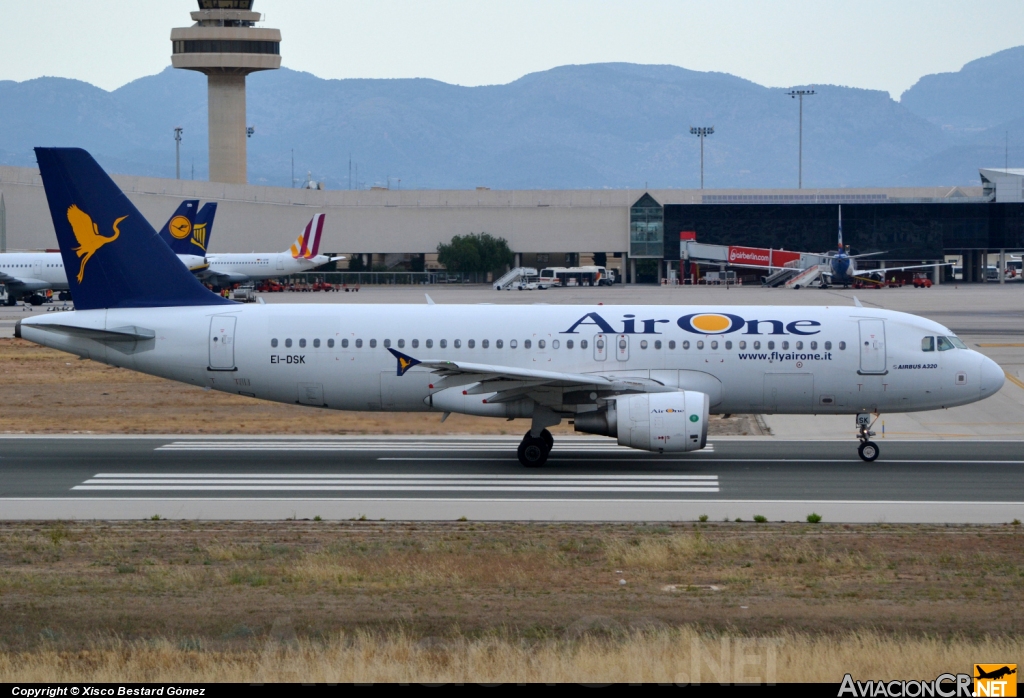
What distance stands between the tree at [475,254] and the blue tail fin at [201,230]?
5380cm

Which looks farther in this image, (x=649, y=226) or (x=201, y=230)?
(x=649, y=226)

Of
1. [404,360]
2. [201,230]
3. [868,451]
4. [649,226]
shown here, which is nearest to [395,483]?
[404,360]

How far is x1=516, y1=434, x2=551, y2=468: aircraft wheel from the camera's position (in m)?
27.4

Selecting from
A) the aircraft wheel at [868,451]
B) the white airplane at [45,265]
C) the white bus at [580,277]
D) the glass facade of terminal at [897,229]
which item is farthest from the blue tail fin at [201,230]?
the glass facade of terminal at [897,229]

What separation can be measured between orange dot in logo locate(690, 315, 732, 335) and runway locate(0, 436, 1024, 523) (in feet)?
10.9

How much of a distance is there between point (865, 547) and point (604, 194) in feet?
431

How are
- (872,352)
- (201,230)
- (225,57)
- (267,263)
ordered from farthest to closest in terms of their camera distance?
(225,57)
(267,263)
(201,230)
(872,352)

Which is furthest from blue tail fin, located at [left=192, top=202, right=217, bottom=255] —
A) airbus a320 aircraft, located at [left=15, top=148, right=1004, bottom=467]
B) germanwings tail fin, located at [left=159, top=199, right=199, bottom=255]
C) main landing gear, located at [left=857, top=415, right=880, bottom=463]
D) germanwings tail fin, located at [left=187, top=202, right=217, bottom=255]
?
main landing gear, located at [left=857, top=415, right=880, bottom=463]

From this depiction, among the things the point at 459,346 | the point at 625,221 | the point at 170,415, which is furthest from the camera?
the point at 625,221

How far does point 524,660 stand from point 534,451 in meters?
15.5

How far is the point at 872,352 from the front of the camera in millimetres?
27938

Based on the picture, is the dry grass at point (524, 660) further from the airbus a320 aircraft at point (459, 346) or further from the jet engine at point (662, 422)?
the airbus a320 aircraft at point (459, 346)

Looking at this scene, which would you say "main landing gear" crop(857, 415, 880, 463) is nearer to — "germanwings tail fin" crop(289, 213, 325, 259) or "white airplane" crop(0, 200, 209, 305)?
"white airplane" crop(0, 200, 209, 305)

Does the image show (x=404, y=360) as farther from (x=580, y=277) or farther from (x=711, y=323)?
(x=580, y=277)
